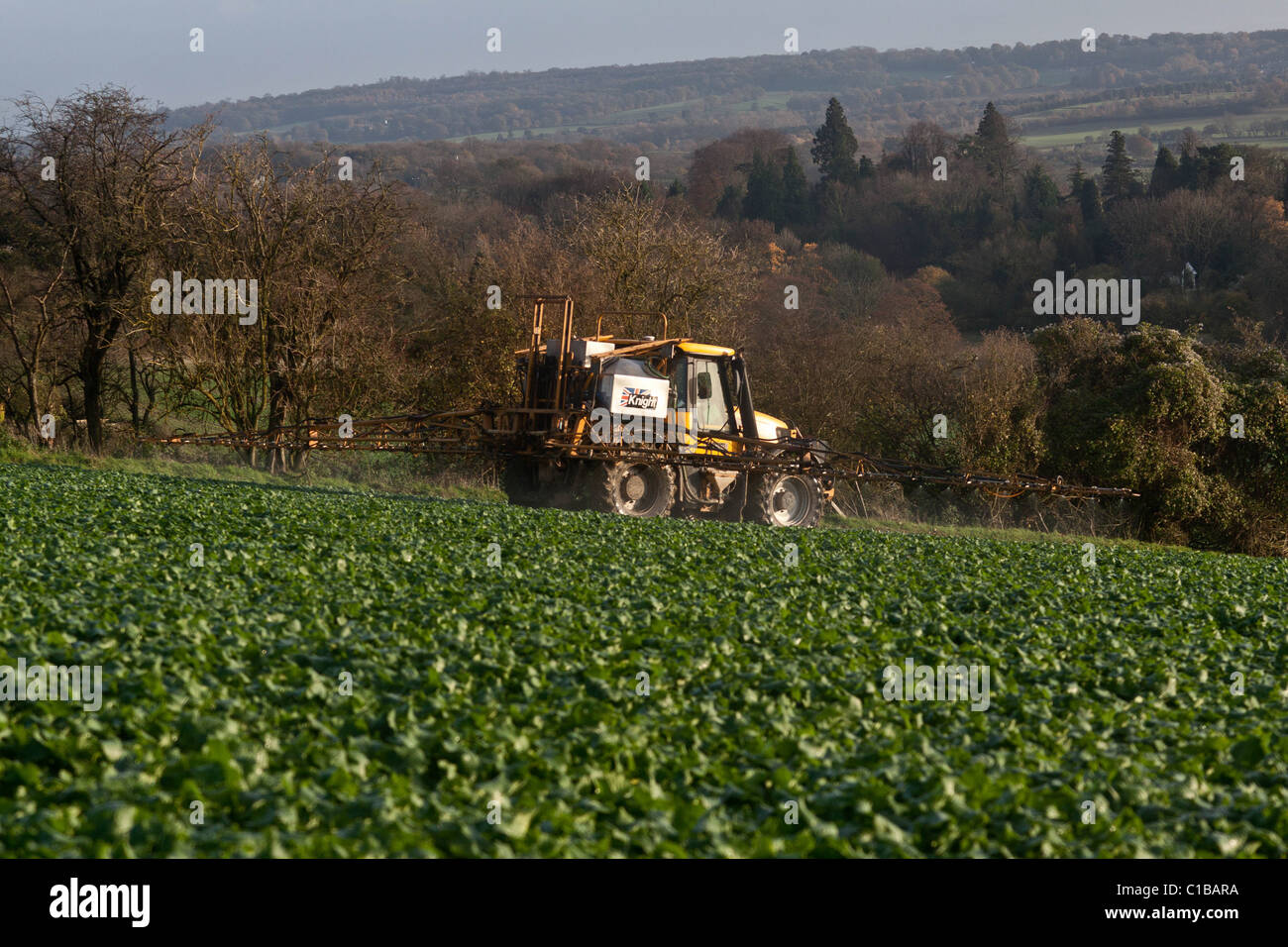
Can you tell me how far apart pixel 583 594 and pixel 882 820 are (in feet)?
19.8

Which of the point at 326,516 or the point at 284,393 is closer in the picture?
the point at 326,516

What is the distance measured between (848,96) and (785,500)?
128004 mm

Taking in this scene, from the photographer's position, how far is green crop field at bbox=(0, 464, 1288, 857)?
227 inches

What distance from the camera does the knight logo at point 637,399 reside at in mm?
18984

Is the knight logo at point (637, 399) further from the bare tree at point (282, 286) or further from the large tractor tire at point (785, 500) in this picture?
the bare tree at point (282, 286)

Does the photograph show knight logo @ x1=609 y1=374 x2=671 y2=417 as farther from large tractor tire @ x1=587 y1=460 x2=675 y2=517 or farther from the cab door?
large tractor tire @ x1=587 y1=460 x2=675 y2=517

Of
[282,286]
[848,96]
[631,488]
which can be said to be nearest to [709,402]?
[631,488]

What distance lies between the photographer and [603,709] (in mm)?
7500

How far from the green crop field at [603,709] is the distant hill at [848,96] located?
94216mm

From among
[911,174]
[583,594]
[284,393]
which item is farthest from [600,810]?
[911,174]

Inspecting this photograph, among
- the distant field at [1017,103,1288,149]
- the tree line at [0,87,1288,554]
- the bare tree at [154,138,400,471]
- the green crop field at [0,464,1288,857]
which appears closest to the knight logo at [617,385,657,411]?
the green crop field at [0,464,1288,857]

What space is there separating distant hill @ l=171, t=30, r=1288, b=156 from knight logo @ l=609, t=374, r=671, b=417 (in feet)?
285
